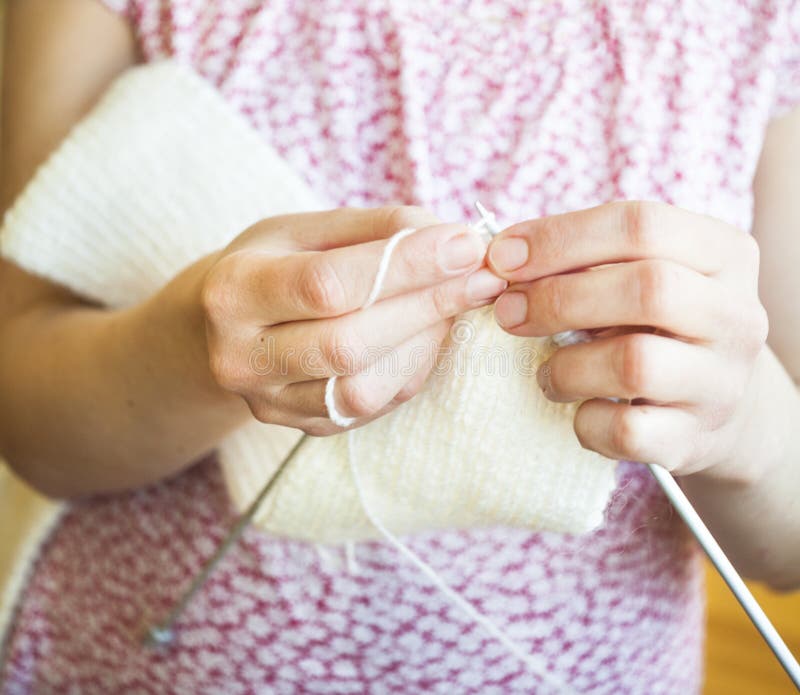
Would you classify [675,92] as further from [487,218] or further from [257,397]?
[257,397]

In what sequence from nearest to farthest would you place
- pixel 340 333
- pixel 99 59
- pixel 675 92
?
pixel 340 333
pixel 675 92
pixel 99 59

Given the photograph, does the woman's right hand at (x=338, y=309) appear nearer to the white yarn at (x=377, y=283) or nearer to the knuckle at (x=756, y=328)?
the white yarn at (x=377, y=283)

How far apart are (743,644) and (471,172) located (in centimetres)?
38

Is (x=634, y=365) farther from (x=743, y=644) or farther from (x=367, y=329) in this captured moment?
(x=743, y=644)

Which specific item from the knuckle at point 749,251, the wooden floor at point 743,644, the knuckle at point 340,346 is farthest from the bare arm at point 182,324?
the wooden floor at point 743,644

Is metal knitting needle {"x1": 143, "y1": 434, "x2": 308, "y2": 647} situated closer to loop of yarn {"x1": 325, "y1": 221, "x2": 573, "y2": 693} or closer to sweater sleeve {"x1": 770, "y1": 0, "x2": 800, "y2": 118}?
loop of yarn {"x1": 325, "y1": 221, "x2": 573, "y2": 693}

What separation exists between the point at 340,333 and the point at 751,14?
0.40 meters

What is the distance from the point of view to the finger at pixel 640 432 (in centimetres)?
38

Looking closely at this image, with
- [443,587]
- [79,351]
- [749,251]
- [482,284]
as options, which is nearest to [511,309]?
[482,284]

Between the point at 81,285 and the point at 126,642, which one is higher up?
the point at 81,285

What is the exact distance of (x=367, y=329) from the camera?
40cm

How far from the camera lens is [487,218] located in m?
0.42

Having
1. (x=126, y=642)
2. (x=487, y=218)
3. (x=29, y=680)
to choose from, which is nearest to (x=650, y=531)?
(x=487, y=218)

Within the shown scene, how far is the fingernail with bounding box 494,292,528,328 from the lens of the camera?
404 millimetres
